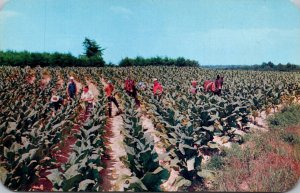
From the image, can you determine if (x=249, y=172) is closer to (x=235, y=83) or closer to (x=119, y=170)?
(x=119, y=170)

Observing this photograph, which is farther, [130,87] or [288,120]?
[130,87]

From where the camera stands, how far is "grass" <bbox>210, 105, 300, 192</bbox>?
6230 mm

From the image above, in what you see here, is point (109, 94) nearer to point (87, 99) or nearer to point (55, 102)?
point (87, 99)

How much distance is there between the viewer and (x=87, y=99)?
945cm

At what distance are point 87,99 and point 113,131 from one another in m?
0.98

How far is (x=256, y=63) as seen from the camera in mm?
7645

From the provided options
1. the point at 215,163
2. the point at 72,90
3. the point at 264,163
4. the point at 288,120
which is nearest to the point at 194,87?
the point at 288,120

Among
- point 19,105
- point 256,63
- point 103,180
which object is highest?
point 256,63

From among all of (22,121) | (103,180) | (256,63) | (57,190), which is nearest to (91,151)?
(103,180)

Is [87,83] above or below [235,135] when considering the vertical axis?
above

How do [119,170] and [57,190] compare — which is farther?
[119,170]

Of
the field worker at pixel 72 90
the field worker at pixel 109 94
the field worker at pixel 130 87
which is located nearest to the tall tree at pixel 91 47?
the field worker at pixel 130 87

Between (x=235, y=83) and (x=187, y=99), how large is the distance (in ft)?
5.74

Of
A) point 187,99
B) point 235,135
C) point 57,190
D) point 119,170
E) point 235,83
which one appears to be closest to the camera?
point 57,190
